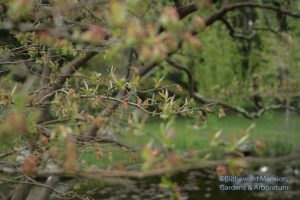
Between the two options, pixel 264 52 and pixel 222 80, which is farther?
pixel 264 52

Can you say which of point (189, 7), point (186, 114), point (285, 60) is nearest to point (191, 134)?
point (285, 60)

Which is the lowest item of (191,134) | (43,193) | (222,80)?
(191,134)

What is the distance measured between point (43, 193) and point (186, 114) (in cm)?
279

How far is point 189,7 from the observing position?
6.34 meters

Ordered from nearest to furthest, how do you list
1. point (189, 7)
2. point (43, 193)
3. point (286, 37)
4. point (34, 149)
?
point (34, 149) < point (43, 193) < point (189, 7) < point (286, 37)

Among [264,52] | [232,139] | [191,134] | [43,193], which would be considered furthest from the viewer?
[191,134]

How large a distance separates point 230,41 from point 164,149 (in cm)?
1168

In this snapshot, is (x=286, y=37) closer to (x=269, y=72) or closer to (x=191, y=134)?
(x=269, y=72)

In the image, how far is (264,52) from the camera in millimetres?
14734

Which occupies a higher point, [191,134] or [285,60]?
[285,60]

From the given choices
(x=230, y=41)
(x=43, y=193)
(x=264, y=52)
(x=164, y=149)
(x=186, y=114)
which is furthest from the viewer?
(x=264, y=52)

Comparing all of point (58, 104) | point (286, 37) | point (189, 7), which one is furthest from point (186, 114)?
point (286, 37)

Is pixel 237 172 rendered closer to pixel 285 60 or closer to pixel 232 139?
pixel 232 139

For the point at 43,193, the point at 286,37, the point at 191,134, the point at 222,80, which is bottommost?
the point at 191,134
